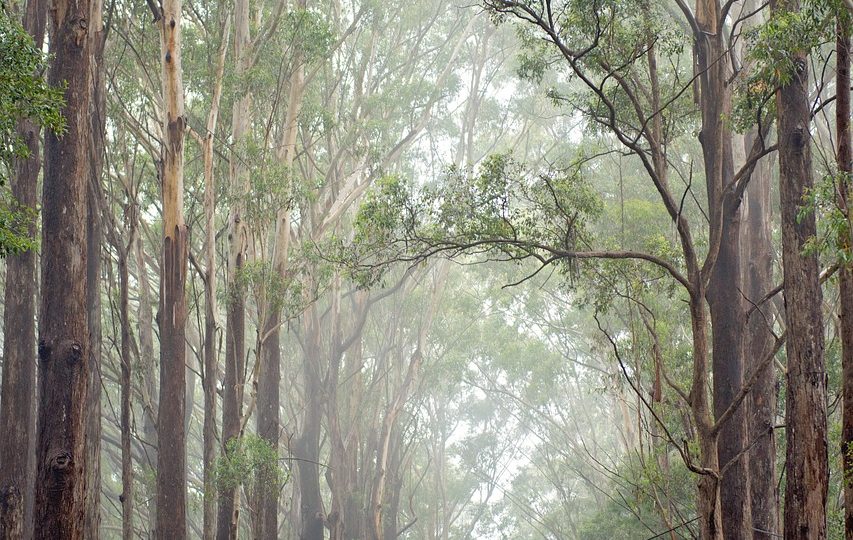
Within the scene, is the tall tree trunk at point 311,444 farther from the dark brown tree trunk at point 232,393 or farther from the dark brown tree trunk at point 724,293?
the dark brown tree trunk at point 724,293

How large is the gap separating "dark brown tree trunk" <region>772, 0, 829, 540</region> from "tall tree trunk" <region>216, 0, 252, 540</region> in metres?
6.43

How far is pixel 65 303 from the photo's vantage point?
26.3 ft

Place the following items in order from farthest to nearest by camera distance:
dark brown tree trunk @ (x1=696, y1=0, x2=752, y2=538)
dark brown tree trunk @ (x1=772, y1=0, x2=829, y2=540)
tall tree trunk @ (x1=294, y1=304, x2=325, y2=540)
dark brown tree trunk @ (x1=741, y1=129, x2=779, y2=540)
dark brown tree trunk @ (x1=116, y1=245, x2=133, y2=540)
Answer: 1. tall tree trunk @ (x1=294, y1=304, x2=325, y2=540)
2. dark brown tree trunk @ (x1=116, y1=245, x2=133, y2=540)
3. dark brown tree trunk @ (x1=741, y1=129, x2=779, y2=540)
4. dark brown tree trunk @ (x1=696, y1=0, x2=752, y2=538)
5. dark brown tree trunk @ (x1=772, y1=0, x2=829, y2=540)

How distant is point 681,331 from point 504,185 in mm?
9060

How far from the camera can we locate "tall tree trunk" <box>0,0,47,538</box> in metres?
10.2

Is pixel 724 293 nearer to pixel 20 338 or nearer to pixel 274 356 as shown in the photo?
pixel 274 356

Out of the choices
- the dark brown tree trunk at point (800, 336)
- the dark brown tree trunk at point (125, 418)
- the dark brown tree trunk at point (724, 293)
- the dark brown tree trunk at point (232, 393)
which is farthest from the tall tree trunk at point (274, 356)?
the dark brown tree trunk at point (800, 336)

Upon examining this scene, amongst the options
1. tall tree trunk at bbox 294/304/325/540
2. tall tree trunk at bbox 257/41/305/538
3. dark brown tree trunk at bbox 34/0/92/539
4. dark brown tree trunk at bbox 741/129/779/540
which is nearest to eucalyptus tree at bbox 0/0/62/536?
dark brown tree trunk at bbox 34/0/92/539

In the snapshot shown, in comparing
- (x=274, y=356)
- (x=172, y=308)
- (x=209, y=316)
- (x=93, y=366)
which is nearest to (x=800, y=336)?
(x=172, y=308)

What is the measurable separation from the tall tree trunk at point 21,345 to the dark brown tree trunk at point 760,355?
746 cm

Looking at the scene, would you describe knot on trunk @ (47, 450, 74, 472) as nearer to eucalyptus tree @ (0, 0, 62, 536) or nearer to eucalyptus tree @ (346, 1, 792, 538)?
eucalyptus tree @ (0, 0, 62, 536)

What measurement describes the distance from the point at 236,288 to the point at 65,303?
4.04m

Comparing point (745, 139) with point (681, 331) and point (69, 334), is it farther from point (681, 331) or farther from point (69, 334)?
point (69, 334)

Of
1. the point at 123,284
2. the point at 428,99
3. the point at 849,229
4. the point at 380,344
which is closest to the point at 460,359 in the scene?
the point at 380,344
